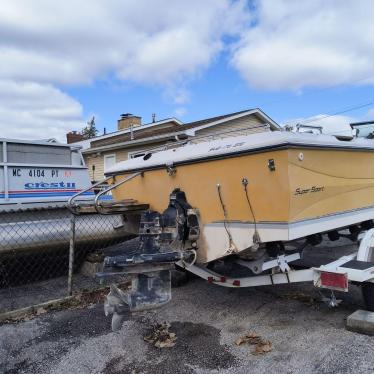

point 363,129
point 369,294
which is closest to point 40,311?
point 369,294

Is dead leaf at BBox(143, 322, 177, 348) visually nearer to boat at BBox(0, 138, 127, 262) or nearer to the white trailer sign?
A: boat at BBox(0, 138, 127, 262)

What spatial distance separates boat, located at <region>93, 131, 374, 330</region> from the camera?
3.74m

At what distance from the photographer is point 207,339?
3998 mm

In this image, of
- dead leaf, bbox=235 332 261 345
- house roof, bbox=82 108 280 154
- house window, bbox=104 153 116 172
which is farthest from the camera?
house window, bbox=104 153 116 172

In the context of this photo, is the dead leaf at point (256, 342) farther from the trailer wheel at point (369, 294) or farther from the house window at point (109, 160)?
the house window at point (109, 160)

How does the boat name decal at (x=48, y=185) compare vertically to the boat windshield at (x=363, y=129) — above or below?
below

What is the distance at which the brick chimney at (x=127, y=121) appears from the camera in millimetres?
23755

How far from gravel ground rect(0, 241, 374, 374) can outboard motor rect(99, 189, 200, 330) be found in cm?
41

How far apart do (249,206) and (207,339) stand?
4.18 ft

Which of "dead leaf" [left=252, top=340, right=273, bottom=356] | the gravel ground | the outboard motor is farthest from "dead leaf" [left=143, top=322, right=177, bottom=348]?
"dead leaf" [left=252, top=340, right=273, bottom=356]

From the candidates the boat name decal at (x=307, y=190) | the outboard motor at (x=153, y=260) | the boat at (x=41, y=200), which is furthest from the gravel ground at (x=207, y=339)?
the boat at (x=41, y=200)

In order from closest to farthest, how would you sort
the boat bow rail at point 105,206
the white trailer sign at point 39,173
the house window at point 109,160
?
the boat bow rail at point 105,206
the white trailer sign at point 39,173
the house window at point 109,160

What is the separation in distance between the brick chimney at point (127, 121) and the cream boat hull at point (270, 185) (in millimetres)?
19174

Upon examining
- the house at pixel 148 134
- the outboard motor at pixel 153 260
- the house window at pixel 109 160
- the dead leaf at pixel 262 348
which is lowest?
the dead leaf at pixel 262 348
